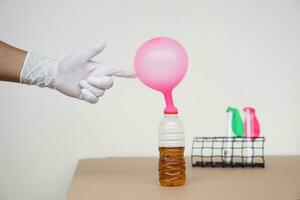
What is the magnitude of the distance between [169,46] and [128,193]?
0.41 meters

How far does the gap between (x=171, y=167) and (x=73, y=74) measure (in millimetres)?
468

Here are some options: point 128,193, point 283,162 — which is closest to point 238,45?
point 283,162

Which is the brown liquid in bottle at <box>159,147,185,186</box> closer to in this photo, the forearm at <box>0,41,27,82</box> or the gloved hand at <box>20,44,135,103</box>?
the gloved hand at <box>20,44,135,103</box>

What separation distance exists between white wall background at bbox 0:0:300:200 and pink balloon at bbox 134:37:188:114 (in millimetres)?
746

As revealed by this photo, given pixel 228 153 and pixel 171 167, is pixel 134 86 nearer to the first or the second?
pixel 228 153

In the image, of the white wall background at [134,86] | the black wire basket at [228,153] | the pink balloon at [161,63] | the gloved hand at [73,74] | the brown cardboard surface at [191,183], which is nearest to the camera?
the brown cardboard surface at [191,183]

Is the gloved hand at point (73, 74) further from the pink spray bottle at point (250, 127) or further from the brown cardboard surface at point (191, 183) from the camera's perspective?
the pink spray bottle at point (250, 127)

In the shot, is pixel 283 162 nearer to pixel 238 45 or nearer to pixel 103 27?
pixel 238 45

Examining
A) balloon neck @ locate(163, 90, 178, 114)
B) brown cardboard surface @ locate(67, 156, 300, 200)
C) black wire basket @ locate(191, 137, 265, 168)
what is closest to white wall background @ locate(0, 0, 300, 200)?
black wire basket @ locate(191, 137, 265, 168)

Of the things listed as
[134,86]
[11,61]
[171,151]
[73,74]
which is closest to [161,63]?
[171,151]

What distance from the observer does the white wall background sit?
203cm

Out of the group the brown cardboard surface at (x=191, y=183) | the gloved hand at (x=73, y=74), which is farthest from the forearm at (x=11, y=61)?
the brown cardboard surface at (x=191, y=183)

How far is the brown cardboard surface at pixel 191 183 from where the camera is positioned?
3.83 ft

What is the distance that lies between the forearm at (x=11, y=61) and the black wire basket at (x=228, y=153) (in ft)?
2.32
